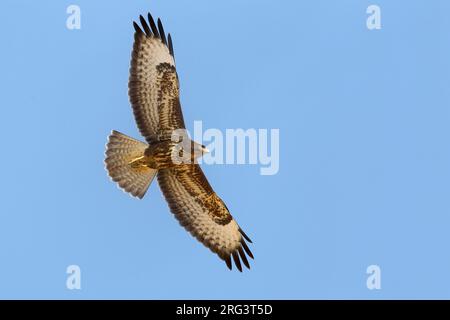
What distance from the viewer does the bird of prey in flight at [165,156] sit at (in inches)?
400

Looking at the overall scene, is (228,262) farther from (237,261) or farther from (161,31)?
(161,31)

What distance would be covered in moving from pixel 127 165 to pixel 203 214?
1.21 m

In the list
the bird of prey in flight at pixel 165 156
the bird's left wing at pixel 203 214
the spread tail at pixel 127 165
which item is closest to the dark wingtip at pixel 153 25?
the bird of prey in flight at pixel 165 156

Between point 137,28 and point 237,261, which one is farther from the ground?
point 137,28

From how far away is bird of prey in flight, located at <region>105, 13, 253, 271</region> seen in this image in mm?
10148

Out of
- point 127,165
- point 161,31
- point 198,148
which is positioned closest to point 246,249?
point 198,148

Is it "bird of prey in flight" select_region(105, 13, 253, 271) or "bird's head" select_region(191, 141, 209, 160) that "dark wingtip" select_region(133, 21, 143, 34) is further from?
"bird's head" select_region(191, 141, 209, 160)

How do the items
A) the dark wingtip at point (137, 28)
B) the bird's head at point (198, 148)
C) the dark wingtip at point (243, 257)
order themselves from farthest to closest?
the dark wingtip at point (243, 257)
the dark wingtip at point (137, 28)
the bird's head at point (198, 148)

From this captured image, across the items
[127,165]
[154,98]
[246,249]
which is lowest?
[246,249]

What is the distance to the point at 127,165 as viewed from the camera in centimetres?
1032

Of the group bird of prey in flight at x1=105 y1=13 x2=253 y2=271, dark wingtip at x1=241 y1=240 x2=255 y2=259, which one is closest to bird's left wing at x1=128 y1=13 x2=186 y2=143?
bird of prey in flight at x1=105 y1=13 x2=253 y2=271

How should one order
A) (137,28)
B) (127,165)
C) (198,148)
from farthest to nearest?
(137,28)
(127,165)
(198,148)

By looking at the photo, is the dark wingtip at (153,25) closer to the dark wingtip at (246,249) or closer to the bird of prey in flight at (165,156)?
the bird of prey in flight at (165,156)
